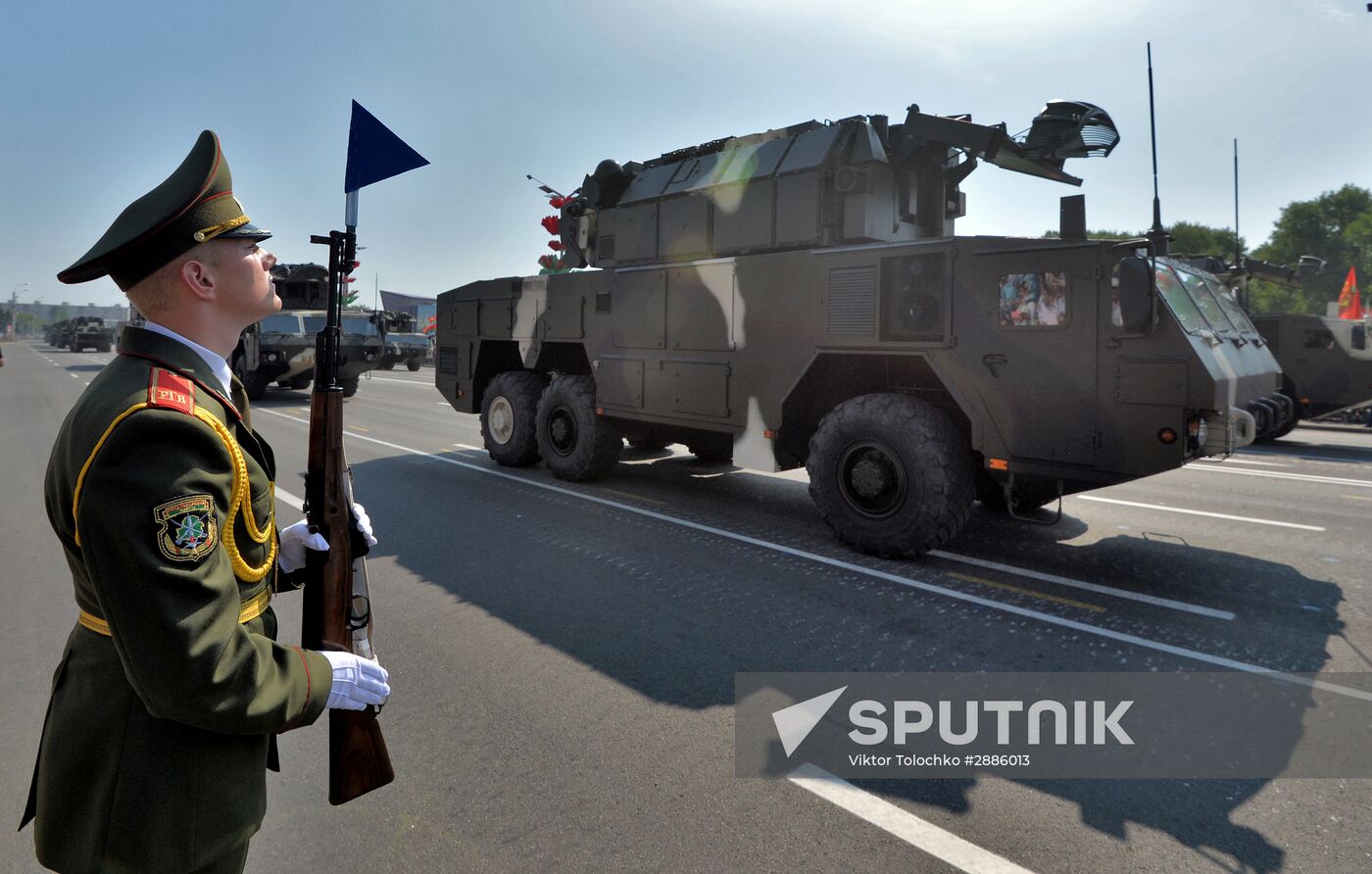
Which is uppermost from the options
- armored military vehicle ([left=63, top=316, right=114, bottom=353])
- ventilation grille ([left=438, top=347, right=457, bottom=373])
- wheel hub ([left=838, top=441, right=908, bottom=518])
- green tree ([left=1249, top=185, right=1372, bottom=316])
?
green tree ([left=1249, top=185, right=1372, bottom=316])

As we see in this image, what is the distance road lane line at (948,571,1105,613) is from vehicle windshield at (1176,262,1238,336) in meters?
2.22

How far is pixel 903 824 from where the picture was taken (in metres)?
2.95

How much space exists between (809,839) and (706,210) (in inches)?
265

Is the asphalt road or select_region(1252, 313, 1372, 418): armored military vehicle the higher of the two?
select_region(1252, 313, 1372, 418): armored military vehicle

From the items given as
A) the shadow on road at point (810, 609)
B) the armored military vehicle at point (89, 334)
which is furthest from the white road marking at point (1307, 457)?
the armored military vehicle at point (89, 334)

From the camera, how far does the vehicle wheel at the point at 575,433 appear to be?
9.16m

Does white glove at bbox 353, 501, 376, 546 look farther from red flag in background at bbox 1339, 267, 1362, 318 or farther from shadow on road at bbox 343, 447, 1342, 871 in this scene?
red flag in background at bbox 1339, 267, 1362, 318

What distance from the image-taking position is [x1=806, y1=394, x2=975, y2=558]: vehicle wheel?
602cm

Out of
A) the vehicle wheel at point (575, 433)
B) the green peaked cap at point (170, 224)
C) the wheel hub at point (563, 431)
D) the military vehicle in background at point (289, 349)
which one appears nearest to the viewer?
the green peaked cap at point (170, 224)

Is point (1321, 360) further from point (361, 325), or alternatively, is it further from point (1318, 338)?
point (361, 325)

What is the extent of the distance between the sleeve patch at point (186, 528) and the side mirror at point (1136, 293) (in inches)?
207

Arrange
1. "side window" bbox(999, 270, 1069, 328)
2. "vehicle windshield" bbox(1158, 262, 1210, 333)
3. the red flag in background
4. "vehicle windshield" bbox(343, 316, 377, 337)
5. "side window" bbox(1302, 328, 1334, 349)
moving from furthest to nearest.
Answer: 1. the red flag in background
2. "vehicle windshield" bbox(343, 316, 377, 337)
3. "side window" bbox(1302, 328, 1334, 349)
4. "side window" bbox(999, 270, 1069, 328)
5. "vehicle windshield" bbox(1158, 262, 1210, 333)

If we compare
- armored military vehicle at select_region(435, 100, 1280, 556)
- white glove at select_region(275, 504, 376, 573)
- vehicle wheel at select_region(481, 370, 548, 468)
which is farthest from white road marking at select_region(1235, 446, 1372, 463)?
white glove at select_region(275, 504, 376, 573)

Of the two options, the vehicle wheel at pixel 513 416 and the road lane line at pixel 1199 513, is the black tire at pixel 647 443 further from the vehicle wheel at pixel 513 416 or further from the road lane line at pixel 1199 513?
the road lane line at pixel 1199 513
